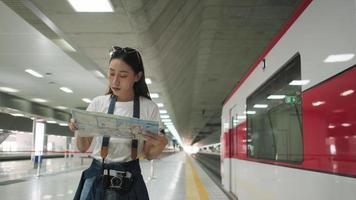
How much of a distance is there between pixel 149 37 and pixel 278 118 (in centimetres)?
589

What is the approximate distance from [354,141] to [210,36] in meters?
10.6

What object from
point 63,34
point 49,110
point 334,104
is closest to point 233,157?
point 63,34

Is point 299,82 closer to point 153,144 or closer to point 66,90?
point 153,144

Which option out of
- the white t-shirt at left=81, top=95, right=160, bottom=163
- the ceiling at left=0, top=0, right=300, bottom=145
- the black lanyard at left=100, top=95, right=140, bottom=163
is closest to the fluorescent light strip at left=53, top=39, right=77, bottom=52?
the ceiling at left=0, top=0, right=300, bottom=145

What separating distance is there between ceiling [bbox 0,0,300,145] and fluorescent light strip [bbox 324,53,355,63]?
18.1 feet

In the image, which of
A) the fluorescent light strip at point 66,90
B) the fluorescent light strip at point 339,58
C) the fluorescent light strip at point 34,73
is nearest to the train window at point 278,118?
the fluorescent light strip at point 339,58

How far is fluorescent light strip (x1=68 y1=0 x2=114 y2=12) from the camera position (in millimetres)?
7969

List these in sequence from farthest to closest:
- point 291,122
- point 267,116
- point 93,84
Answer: point 93,84 < point 267,116 < point 291,122

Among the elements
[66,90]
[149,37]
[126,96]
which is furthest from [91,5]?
[66,90]

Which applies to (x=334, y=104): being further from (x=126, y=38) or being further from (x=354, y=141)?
(x=126, y=38)

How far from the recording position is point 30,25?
31.2ft

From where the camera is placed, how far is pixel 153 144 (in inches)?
83.0

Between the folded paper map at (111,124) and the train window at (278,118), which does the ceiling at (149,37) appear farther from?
Result: the folded paper map at (111,124)

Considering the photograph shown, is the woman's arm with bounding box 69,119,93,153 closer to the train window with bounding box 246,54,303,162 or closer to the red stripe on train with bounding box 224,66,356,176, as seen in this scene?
the red stripe on train with bounding box 224,66,356,176
